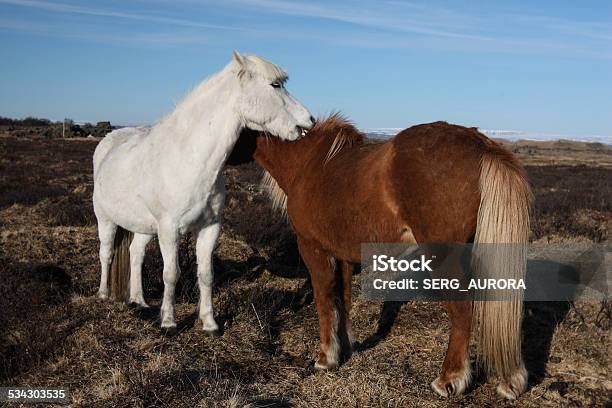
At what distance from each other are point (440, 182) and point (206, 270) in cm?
233

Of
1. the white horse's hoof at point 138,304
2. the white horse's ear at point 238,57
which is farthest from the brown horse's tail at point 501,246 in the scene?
the white horse's hoof at point 138,304

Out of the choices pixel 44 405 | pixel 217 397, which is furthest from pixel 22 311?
pixel 217 397

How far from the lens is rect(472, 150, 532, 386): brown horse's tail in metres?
2.94

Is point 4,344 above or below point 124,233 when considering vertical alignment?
below

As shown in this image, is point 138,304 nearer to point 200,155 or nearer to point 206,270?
point 206,270

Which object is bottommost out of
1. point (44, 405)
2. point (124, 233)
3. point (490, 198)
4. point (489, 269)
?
point (44, 405)

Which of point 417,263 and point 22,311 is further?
point 22,311

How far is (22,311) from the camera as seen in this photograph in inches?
177

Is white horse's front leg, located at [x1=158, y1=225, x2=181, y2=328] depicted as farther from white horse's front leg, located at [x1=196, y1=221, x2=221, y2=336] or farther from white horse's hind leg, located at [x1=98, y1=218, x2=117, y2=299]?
white horse's hind leg, located at [x1=98, y1=218, x2=117, y2=299]

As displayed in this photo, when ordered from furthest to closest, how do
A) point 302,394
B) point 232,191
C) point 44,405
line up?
1. point 232,191
2. point 302,394
3. point 44,405

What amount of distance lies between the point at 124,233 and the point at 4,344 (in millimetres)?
1808

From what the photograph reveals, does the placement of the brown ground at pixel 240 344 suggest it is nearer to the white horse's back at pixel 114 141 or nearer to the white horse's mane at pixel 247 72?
the white horse's back at pixel 114 141

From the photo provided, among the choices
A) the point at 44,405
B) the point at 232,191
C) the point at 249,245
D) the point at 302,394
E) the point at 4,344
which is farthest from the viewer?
the point at 232,191

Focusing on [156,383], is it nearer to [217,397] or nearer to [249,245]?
[217,397]
